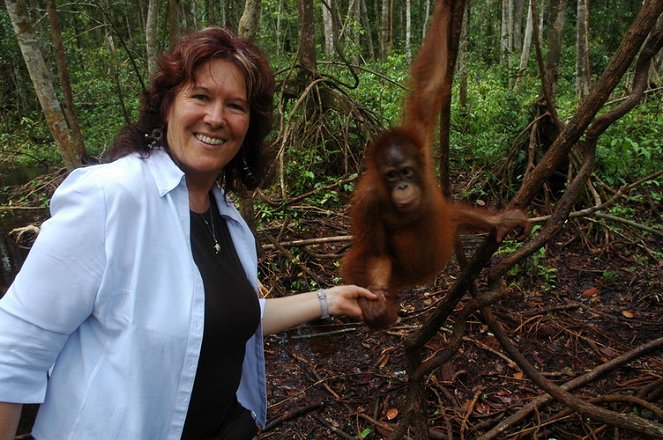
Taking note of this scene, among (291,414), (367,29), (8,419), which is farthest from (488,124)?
(367,29)

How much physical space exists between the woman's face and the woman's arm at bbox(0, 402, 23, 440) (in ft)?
2.52

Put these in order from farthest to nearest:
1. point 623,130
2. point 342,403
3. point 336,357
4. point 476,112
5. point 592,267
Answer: point 476,112 < point 623,130 < point 592,267 < point 336,357 < point 342,403

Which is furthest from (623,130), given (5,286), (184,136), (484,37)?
(484,37)

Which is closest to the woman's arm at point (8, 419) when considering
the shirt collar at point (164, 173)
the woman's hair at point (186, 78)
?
the shirt collar at point (164, 173)

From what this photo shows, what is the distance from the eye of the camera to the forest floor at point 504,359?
283cm

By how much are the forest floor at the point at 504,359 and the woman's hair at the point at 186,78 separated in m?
2.06

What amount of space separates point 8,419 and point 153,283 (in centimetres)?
43

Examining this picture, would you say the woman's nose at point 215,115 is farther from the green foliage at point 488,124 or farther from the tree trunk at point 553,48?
the green foliage at point 488,124

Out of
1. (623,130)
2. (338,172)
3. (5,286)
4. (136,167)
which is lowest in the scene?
(5,286)

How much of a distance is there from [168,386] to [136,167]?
597mm

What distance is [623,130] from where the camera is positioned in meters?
5.81

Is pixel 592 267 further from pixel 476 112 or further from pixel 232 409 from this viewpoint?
pixel 476 112

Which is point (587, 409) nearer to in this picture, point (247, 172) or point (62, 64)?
point (247, 172)

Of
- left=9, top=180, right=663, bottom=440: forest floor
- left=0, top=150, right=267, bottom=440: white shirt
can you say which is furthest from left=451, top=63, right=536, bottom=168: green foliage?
left=0, top=150, right=267, bottom=440: white shirt
